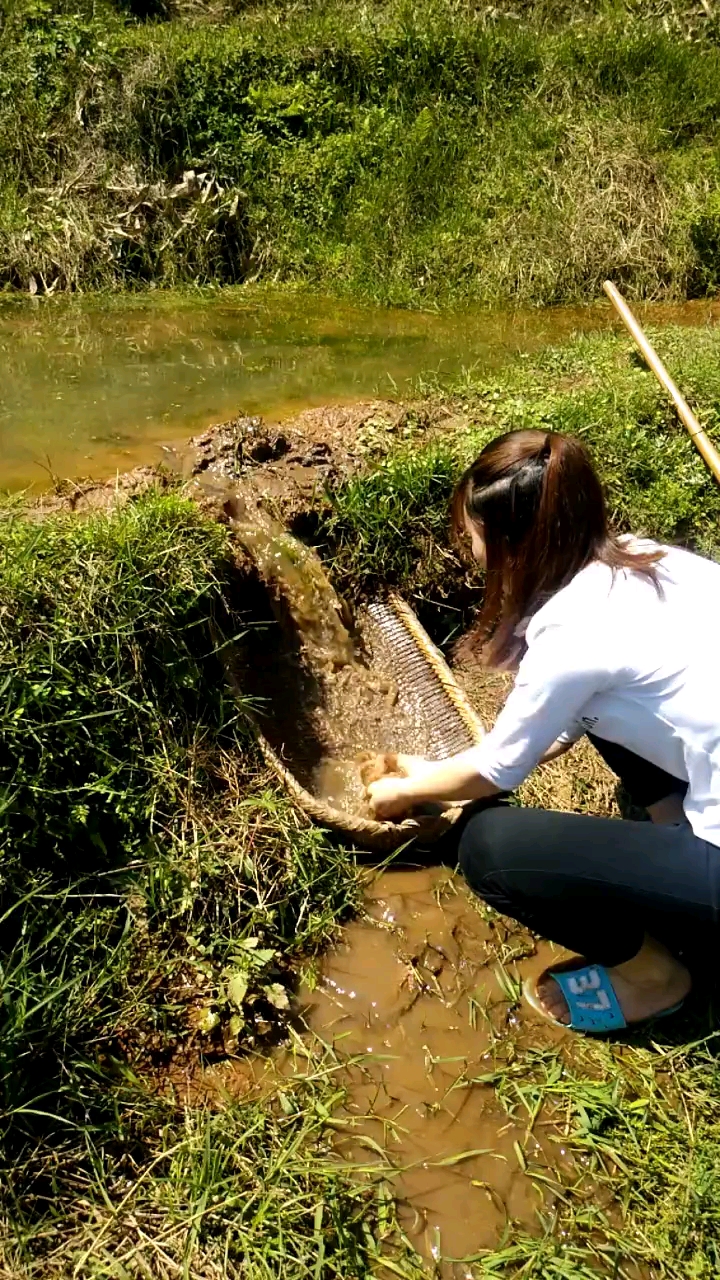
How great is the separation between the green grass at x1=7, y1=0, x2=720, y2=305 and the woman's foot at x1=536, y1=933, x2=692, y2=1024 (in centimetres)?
643

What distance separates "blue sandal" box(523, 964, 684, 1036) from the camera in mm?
2594

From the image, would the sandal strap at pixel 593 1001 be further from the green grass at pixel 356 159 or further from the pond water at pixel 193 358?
the green grass at pixel 356 159

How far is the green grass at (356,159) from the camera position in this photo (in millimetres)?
7934

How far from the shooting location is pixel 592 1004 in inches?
102

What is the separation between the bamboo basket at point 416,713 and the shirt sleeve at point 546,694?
832 millimetres

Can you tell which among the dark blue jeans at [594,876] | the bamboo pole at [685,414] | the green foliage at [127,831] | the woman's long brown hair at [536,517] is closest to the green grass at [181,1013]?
the green foliage at [127,831]

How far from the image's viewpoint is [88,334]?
6.39m

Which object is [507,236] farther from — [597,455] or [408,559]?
[408,559]

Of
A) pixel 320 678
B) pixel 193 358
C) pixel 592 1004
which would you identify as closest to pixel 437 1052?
pixel 592 1004

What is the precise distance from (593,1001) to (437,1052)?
0.46 m

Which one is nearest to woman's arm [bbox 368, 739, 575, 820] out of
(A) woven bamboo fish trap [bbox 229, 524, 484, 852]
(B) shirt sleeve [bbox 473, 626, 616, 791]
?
(B) shirt sleeve [bbox 473, 626, 616, 791]

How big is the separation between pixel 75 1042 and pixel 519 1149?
1.14 meters

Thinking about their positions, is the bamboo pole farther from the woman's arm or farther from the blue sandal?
the blue sandal

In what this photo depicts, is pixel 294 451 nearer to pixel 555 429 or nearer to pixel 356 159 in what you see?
pixel 555 429
